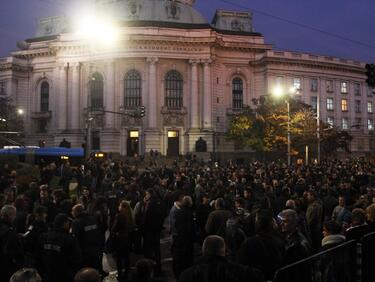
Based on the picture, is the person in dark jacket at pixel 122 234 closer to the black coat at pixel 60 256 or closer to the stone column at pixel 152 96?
the black coat at pixel 60 256

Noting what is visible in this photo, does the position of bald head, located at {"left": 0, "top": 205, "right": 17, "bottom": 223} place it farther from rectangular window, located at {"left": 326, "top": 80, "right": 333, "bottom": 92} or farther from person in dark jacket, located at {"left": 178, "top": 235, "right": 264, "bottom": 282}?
rectangular window, located at {"left": 326, "top": 80, "right": 333, "bottom": 92}

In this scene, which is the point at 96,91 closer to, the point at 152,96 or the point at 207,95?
the point at 152,96

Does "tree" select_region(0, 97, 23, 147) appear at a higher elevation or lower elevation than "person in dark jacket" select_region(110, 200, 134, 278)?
higher

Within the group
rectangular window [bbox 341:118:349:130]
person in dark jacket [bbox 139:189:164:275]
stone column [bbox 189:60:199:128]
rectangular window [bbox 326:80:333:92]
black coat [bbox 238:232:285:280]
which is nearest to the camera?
black coat [bbox 238:232:285:280]

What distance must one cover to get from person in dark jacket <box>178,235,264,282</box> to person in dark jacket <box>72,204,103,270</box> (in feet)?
14.0

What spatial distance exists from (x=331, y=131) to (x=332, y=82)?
65.4ft

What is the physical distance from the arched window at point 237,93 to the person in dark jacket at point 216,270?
64257mm

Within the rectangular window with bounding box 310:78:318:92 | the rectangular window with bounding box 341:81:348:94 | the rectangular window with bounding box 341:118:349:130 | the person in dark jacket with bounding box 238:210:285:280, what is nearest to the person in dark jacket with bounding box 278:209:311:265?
the person in dark jacket with bounding box 238:210:285:280

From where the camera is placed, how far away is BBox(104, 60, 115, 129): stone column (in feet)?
209

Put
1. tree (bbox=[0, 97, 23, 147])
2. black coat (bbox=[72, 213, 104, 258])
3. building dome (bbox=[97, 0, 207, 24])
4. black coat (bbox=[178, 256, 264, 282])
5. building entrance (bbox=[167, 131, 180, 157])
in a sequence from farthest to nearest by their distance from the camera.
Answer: building dome (bbox=[97, 0, 207, 24])
tree (bbox=[0, 97, 23, 147])
building entrance (bbox=[167, 131, 180, 157])
black coat (bbox=[72, 213, 104, 258])
black coat (bbox=[178, 256, 264, 282])

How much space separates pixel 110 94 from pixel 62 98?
27.6 feet

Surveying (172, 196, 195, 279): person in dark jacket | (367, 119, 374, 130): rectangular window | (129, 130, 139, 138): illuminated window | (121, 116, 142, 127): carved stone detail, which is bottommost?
(172, 196, 195, 279): person in dark jacket

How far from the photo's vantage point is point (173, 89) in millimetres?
65062

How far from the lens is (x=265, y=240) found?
6.76 m
